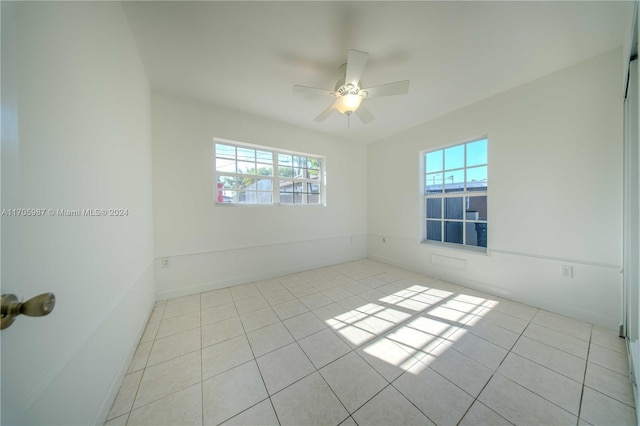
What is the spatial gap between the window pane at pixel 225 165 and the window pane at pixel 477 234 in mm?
3903

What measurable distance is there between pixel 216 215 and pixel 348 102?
7.91 feet

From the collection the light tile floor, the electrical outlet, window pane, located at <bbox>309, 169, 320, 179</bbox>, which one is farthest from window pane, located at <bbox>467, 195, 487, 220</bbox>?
window pane, located at <bbox>309, 169, 320, 179</bbox>

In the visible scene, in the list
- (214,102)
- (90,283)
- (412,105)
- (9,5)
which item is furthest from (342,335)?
(214,102)

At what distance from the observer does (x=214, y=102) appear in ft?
9.48

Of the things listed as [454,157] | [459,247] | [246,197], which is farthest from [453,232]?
[246,197]

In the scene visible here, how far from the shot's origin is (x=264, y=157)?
3527 mm

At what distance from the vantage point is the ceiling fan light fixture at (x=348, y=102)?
2.15 m

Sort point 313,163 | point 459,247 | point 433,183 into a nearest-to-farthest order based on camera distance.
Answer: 1. point 459,247
2. point 433,183
3. point 313,163

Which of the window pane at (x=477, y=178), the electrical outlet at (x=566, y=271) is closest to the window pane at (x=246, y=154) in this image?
the window pane at (x=477, y=178)

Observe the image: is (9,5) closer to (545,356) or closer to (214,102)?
(214,102)

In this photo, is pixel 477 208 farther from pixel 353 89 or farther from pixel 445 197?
pixel 353 89

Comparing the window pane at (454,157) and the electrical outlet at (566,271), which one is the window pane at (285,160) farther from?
the electrical outlet at (566,271)

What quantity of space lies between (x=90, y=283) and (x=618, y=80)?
4543mm

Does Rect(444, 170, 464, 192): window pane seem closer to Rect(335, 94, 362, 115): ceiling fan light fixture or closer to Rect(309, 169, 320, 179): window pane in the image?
Rect(335, 94, 362, 115): ceiling fan light fixture
